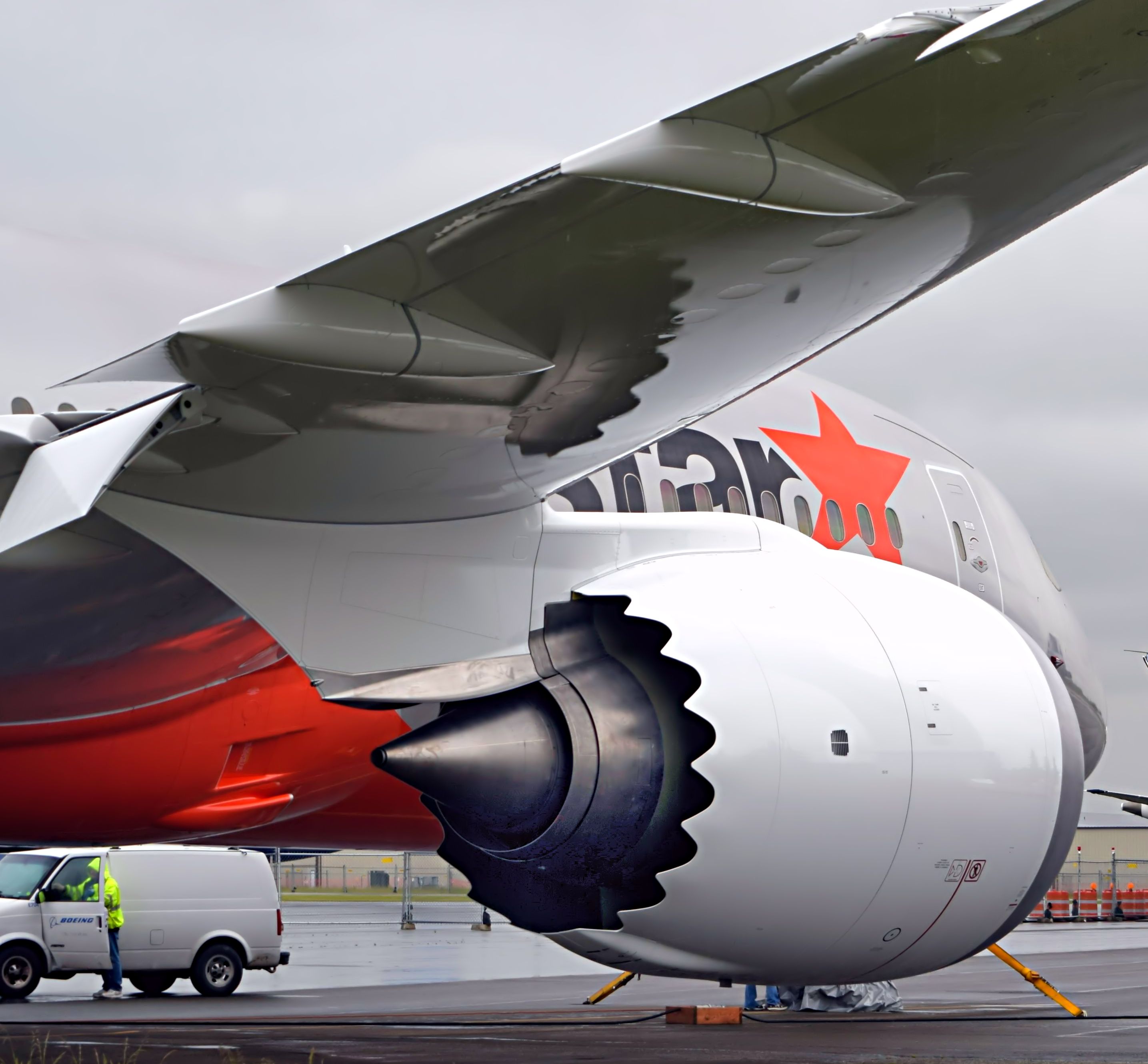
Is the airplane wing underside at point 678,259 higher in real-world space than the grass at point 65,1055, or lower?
higher

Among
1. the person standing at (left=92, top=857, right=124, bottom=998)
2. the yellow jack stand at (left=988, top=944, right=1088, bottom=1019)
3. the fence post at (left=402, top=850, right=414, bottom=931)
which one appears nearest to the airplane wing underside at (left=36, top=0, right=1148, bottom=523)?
the yellow jack stand at (left=988, top=944, right=1088, bottom=1019)

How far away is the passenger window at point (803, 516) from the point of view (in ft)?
32.7

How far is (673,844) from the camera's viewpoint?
6.57m

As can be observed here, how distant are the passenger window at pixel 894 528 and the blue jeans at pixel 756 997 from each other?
471 cm

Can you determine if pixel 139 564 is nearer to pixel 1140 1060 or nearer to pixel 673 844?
pixel 673 844

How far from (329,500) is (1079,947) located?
92.9ft

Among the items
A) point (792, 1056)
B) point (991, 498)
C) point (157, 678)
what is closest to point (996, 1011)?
point (991, 498)

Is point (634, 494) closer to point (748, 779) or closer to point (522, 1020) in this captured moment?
point (748, 779)

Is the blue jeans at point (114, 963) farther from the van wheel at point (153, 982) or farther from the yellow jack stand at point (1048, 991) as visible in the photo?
the yellow jack stand at point (1048, 991)

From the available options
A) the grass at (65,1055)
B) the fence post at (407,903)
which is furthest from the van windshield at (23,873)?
the fence post at (407,903)

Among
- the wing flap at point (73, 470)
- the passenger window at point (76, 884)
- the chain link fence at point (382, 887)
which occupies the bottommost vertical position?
the chain link fence at point (382, 887)

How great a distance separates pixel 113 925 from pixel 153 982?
1.87 meters

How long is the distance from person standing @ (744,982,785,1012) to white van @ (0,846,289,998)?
6000 millimetres

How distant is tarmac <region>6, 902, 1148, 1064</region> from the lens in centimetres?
917
